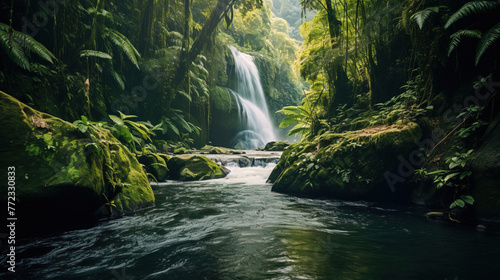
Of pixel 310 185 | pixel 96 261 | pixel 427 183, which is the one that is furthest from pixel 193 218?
pixel 427 183

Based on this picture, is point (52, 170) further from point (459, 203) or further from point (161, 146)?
point (161, 146)

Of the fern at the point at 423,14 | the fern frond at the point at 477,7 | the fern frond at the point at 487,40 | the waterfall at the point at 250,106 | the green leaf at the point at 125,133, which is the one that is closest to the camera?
the fern frond at the point at 487,40

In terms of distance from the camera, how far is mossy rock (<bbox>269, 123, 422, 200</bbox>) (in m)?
4.34

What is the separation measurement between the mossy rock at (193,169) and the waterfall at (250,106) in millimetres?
10584

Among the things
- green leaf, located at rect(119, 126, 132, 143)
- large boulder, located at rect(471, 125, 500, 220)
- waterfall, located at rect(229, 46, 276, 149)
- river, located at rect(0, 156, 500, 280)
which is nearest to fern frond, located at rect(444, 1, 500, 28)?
large boulder, located at rect(471, 125, 500, 220)

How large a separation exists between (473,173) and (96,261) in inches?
171

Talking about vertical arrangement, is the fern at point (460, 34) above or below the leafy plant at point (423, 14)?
below

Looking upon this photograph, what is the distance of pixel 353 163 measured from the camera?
4.66 m

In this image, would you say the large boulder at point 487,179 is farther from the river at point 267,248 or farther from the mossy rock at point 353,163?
the mossy rock at point 353,163

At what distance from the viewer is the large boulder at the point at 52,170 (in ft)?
8.77

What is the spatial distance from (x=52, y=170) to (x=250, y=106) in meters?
18.4

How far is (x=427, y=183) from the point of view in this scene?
3.92 metres

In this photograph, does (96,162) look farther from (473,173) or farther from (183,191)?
(473,173)

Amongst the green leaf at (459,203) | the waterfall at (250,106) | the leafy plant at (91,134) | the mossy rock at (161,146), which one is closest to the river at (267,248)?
the green leaf at (459,203)
